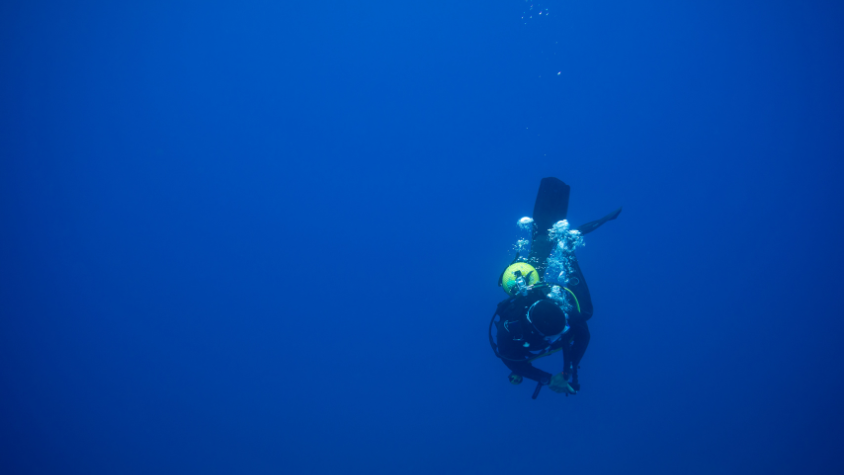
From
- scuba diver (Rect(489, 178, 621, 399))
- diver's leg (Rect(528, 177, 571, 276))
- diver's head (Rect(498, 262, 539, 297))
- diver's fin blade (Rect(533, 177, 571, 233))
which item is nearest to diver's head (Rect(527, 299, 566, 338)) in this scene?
scuba diver (Rect(489, 178, 621, 399))

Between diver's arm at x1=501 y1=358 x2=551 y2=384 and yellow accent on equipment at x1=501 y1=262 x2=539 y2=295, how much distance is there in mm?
800

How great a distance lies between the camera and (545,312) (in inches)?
95.5

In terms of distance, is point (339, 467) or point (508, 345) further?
point (339, 467)

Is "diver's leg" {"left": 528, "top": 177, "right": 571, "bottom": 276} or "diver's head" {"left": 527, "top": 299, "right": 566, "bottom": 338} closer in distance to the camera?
"diver's head" {"left": 527, "top": 299, "right": 566, "bottom": 338}

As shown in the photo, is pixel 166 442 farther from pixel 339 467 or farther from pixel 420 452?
pixel 420 452

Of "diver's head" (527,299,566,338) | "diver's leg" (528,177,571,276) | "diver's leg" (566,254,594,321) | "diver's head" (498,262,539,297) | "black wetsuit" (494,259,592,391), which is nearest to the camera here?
"diver's head" (527,299,566,338)

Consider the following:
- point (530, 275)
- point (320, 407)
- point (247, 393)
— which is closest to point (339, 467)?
point (320, 407)

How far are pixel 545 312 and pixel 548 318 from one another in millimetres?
44

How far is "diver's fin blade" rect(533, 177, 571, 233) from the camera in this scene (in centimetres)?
458

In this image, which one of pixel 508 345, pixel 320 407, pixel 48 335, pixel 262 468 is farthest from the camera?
pixel 320 407

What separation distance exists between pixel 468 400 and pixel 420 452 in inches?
150

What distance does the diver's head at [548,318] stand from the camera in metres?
2.37

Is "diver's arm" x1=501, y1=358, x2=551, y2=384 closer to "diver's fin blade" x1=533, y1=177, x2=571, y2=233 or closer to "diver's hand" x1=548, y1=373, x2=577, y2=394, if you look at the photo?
"diver's hand" x1=548, y1=373, x2=577, y2=394

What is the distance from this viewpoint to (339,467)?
58.7 feet
